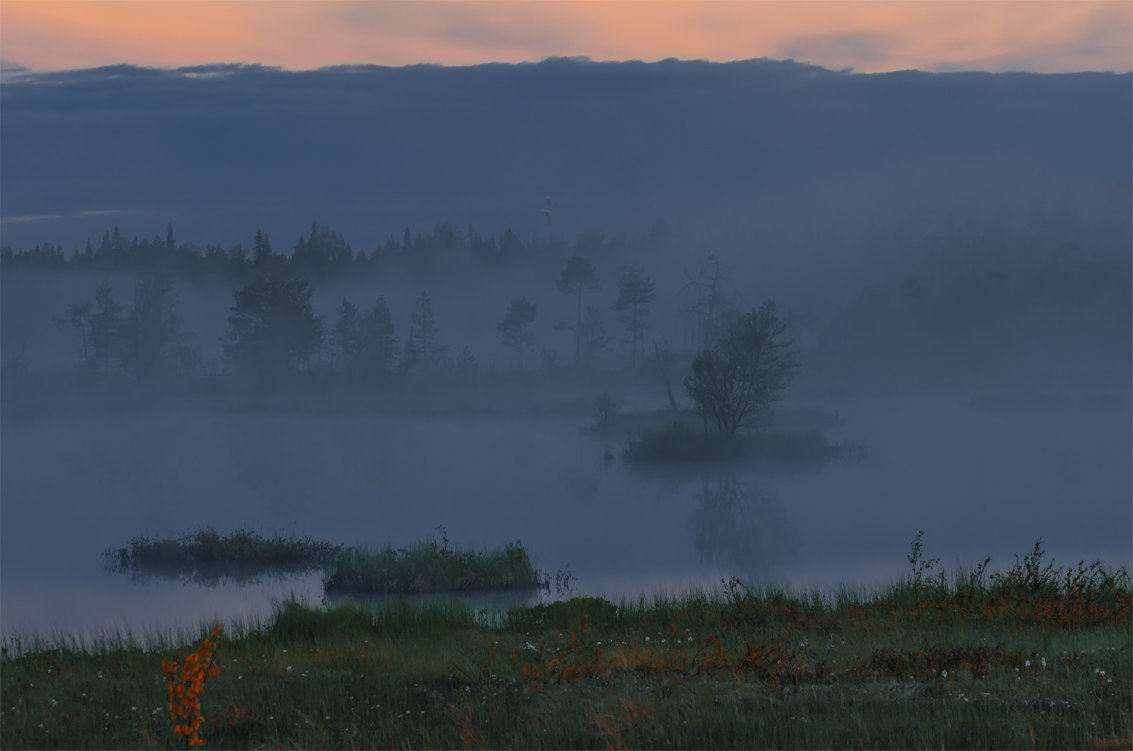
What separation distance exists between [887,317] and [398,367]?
9171cm

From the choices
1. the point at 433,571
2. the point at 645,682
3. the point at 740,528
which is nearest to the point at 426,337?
the point at 740,528

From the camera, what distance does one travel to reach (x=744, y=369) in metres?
64.1

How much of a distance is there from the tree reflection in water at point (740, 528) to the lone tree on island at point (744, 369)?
13.4 feet

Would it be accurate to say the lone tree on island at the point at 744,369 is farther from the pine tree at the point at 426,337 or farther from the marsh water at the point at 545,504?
the pine tree at the point at 426,337

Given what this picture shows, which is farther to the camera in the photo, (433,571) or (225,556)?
(225,556)

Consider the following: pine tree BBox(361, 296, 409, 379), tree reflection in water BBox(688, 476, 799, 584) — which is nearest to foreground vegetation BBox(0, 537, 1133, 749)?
tree reflection in water BBox(688, 476, 799, 584)

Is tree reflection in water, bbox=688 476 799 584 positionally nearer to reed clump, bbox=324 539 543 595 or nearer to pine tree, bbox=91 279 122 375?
reed clump, bbox=324 539 543 595

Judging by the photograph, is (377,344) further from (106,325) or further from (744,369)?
(744,369)

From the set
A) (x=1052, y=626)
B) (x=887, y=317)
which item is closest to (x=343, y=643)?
(x=1052, y=626)

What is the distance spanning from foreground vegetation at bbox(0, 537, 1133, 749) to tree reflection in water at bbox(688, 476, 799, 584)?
1944 cm

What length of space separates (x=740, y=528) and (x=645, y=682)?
42.5 metres

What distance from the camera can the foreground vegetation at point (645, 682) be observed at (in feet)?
36.4

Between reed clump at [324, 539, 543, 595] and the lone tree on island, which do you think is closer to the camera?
reed clump at [324, 539, 543, 595]

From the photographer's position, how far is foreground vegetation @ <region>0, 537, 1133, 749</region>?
11.1m
